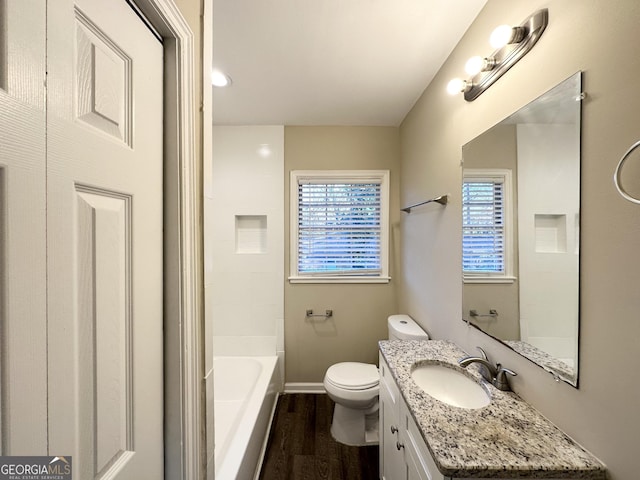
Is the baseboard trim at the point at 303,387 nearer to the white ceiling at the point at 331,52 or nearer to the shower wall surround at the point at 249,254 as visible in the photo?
the shower wall surround at the point at 249,254

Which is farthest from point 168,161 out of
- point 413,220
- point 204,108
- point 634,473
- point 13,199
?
point 413,220

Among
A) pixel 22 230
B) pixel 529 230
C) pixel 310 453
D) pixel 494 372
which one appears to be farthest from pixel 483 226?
pixel 310 453

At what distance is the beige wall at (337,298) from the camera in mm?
2391

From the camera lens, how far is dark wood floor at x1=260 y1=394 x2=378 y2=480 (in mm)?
1571

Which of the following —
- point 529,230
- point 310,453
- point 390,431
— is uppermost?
point 529,230

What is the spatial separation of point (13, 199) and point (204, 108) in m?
0.60

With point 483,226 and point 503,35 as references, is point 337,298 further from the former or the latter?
point 503,35

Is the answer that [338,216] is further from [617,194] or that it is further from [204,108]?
[617,194]

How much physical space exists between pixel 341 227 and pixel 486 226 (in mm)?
1388

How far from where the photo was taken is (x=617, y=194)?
0.67m

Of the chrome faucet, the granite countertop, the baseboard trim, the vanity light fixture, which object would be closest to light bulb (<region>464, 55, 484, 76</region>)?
the vanity light fixture

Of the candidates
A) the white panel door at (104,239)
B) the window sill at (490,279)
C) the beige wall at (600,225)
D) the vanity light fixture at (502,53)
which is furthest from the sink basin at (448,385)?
the vanity light fixture at (502,53)

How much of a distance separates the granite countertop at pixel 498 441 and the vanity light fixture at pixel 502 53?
53.0 inches

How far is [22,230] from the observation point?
1.21ft
